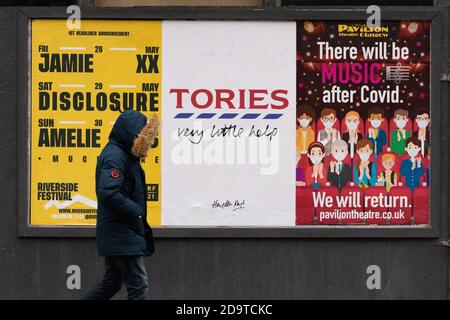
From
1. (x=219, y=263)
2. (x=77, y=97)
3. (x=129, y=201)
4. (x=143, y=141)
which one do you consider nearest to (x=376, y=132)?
(x=219, y=263)

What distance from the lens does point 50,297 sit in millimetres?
10398

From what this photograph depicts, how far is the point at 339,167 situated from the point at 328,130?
0.37 m

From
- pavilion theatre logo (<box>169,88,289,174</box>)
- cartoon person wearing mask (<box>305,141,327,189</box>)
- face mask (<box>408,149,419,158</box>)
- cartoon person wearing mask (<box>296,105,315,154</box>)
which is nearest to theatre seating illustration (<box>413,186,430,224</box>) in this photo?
face mask (<box>408,149,419,158</box>)

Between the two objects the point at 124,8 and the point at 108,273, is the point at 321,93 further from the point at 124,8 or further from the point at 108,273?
the point at 108,273

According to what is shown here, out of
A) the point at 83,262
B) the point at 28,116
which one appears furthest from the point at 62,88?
the point at 83,262

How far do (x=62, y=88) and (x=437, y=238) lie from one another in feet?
12.6

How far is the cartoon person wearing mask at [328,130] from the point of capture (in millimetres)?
10469

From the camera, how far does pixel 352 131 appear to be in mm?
10492

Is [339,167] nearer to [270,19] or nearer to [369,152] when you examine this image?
[369,152]

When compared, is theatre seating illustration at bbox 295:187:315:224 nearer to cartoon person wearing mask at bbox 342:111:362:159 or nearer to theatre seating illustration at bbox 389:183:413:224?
cartoon person wearing mask at bbox 342:111:362:159

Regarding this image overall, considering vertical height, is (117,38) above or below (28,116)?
above

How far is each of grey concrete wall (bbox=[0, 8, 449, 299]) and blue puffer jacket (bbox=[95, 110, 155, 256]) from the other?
64.6 inches
